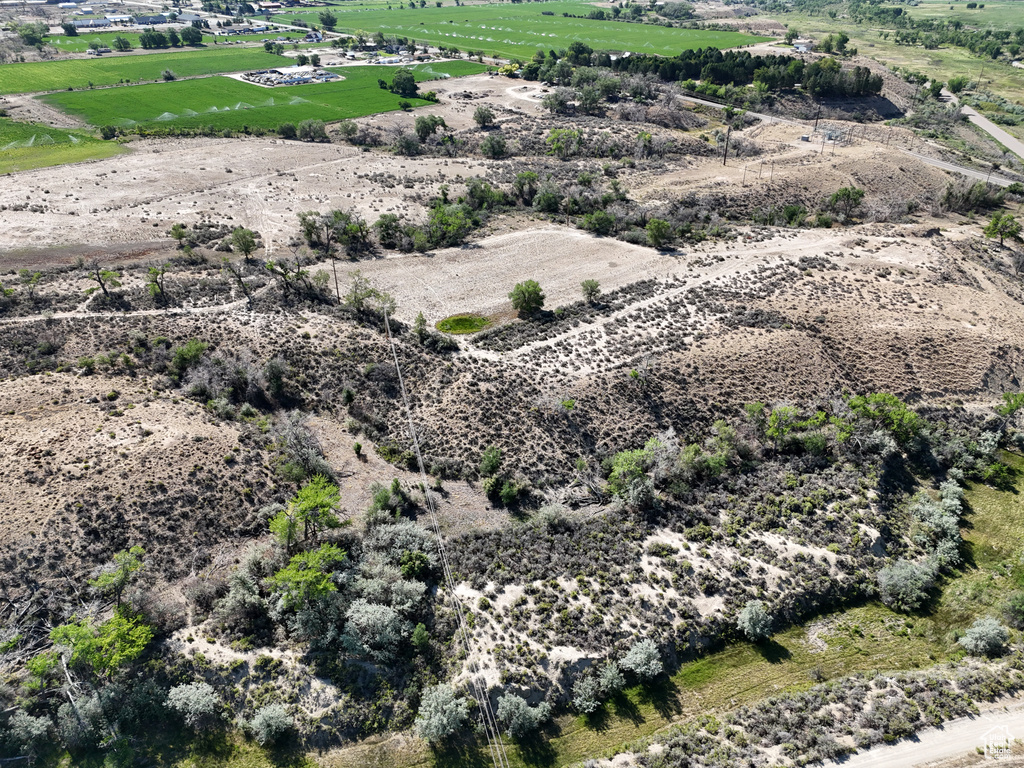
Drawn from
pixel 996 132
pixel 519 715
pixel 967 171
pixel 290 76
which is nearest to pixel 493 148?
pixel 967 171

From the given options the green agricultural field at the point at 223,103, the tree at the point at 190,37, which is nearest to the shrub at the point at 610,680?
the green agricultural field at the point at 223,103

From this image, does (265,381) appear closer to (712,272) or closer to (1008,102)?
(712,272)

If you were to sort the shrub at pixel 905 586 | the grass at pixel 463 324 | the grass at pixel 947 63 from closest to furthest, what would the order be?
the shrub at pixel 905 586 → the grass at pixel 463 324 → the grass at pixel 947 63

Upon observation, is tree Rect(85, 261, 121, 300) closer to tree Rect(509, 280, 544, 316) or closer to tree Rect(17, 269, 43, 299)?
tree Rect(17, 269, 43, 299)

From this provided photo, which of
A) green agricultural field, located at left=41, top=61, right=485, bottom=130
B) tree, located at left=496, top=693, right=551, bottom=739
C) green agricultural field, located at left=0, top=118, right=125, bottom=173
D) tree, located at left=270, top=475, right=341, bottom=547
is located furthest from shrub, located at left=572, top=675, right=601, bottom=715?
green agricultural field, located at left=41, top=61, right=485, bottom=130

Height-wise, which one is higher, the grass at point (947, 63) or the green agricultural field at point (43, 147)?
the grass at point (947, 63)

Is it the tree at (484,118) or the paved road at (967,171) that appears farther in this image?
the tree at (484,118)

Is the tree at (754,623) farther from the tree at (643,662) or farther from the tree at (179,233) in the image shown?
the tree at (179,233)
